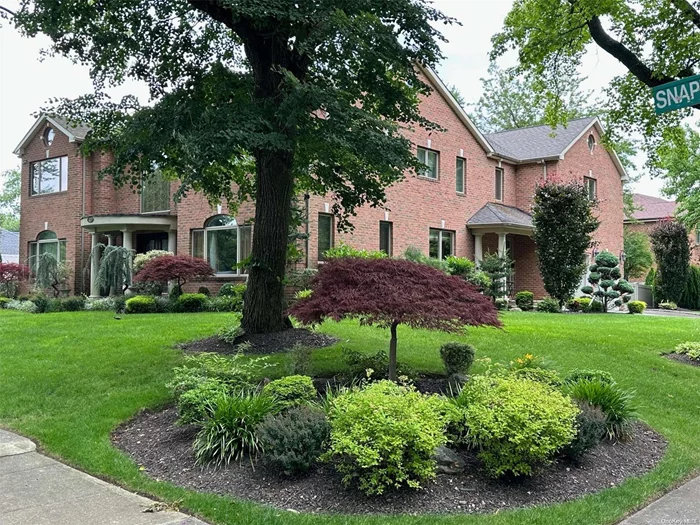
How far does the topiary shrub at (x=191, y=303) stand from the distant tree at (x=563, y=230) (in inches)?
428

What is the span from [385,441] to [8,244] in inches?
2137

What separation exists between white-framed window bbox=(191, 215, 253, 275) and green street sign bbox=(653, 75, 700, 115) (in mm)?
13497

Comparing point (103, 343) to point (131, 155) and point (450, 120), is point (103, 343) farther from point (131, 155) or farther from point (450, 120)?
point (450, 120)

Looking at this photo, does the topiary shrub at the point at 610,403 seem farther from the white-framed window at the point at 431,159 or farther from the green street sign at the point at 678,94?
the white-framed window at the point at 431,159

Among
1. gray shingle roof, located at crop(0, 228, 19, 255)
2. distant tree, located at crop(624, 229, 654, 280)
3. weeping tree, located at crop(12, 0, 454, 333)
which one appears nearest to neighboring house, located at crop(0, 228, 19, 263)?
gray shingle roof, located at crop(0, 228, 19, 255)

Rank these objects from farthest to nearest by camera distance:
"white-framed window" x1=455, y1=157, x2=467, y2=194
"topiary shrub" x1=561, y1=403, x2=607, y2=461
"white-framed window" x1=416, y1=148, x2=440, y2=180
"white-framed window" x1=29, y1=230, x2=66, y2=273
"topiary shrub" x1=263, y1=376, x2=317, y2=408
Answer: "white-framed window" x1=455, y1=157, x2=467, y2=194, "white-framed window" x1=29, y1=230, x2=66, y2=273, "white-framed window" x1=416, y1=148, x2=440, y2=180, "topiary shrub" x1=263, y1=376, x2=317, y2=408, "topiary shrub" x1=561, y1=403, x2=607, y2=461

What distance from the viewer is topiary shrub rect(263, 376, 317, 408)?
5445 mm

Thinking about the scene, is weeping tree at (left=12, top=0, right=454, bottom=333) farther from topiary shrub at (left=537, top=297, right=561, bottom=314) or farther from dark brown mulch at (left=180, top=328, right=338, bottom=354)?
topiary shrub at (left=537, top=297, right=561, bottom=314)

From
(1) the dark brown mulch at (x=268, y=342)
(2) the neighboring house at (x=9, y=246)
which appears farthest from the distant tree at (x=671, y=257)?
(2) the neighboring house at (x=9, y=246)

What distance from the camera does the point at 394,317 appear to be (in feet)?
18.5

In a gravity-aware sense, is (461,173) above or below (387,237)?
above

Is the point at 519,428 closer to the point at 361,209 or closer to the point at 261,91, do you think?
the point at 261,91

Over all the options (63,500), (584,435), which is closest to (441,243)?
(584,435)

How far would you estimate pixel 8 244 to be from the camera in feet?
164
